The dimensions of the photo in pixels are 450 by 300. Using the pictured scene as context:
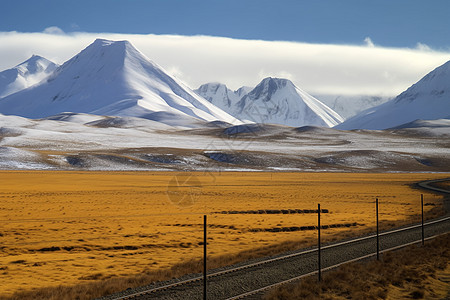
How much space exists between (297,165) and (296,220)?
253ft

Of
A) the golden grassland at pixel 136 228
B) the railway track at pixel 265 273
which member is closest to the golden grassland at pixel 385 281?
the railway track at pixel 265 273

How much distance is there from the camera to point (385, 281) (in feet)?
47.5

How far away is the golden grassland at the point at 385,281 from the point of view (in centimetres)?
1316

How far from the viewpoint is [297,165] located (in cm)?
10550

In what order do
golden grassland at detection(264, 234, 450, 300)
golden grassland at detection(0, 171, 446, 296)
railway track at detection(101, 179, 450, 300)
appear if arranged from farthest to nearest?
golden grassland at detection(0, 171, 446, 296)
golden grassland at detection(264, 234, 450, 300)
railway track at detection(101, 179, 450, 300)

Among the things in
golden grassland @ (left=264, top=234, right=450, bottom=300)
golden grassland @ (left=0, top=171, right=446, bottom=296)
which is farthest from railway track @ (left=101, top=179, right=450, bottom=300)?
golden grassland @ (left=0, top=171, right=446, bottom=296)

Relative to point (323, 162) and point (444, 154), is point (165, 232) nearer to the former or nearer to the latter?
point (323, 162)

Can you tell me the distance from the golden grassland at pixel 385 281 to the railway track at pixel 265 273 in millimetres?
728

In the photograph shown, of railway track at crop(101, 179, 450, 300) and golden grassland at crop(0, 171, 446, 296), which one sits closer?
railway track at crop(101, 179, 450, 300)

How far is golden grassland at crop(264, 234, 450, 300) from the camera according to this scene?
13.2m

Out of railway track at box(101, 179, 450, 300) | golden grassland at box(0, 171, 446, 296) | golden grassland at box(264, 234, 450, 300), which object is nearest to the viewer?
railway track at box(101, 179, 450, 300)

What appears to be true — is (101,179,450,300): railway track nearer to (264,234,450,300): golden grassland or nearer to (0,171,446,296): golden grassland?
(264,234,450,300): golden grassland

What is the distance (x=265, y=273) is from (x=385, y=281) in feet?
11.2

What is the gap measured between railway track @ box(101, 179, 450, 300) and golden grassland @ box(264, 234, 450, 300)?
73 cm
